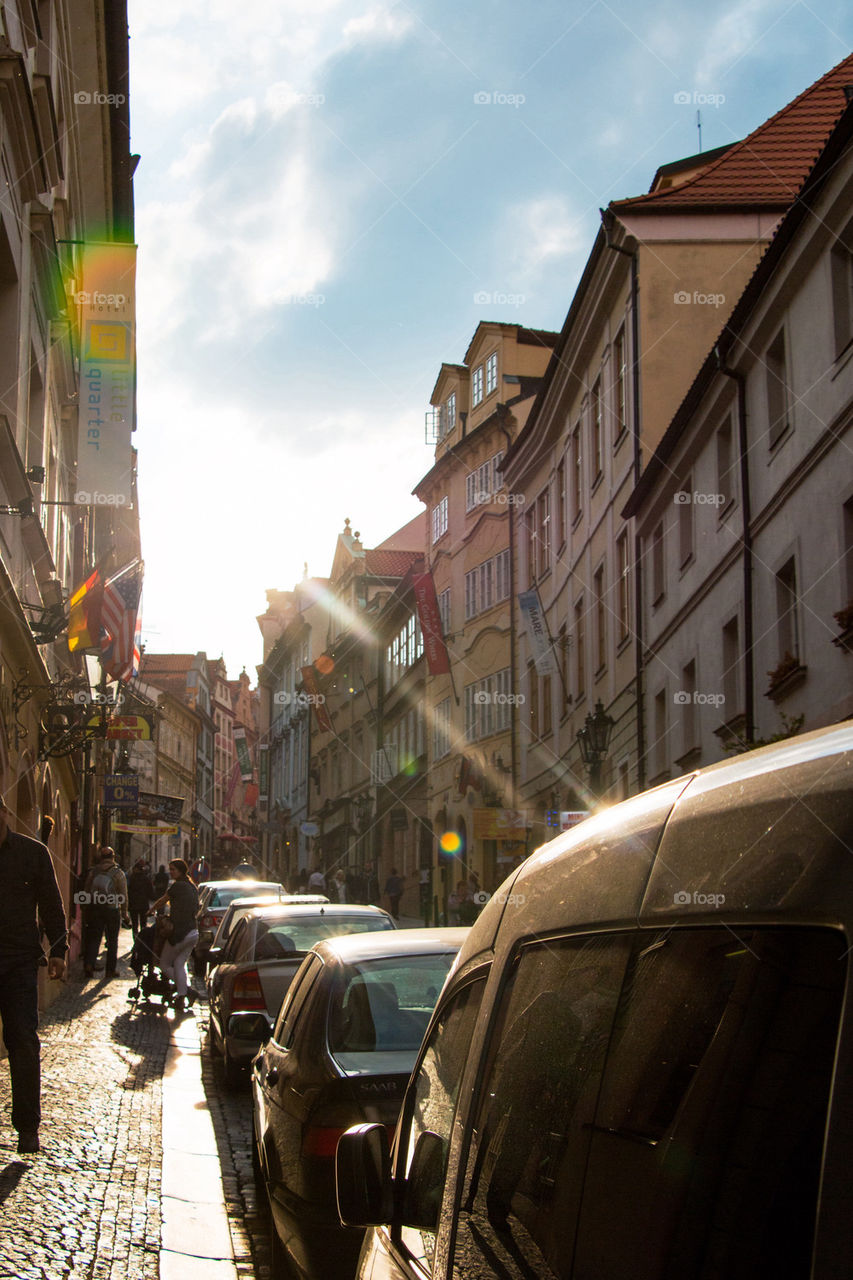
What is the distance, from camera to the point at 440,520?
158ft

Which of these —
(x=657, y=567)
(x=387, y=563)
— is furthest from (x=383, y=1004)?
(x=387, y=563)

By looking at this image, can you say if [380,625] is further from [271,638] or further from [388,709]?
[271,638]

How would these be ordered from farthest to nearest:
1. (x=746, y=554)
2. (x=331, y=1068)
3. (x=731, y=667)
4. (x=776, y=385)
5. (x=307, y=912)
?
(x=731, y=667) → (x=746, y=554) → (x=776, y=385) → (x=307, y=912) → (x=331, y=1068)

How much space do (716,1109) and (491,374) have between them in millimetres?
42846

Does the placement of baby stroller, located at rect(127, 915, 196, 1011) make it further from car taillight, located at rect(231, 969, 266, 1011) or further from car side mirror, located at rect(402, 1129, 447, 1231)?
car side mirror, located at rect(402, 1129, 447, 1231)

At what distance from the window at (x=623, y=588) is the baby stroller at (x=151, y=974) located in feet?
40.1

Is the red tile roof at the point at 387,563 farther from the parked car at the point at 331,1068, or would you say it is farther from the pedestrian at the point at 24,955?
the parked car at the point at 331,1068

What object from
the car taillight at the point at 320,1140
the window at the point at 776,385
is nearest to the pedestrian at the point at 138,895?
the window at the point at 776,385

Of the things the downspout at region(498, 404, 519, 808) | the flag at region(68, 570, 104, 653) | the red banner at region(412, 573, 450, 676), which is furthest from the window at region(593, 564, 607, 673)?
the flag at region(68, 570, 104, 653)

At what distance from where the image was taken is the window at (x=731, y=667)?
20094mm

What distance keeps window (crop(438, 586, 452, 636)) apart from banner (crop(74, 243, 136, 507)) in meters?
26.1

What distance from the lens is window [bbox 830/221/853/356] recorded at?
51.8 ft

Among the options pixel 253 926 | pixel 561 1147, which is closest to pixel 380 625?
pixel 253 926

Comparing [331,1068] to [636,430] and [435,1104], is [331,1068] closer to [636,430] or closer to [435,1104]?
[435,1104]
